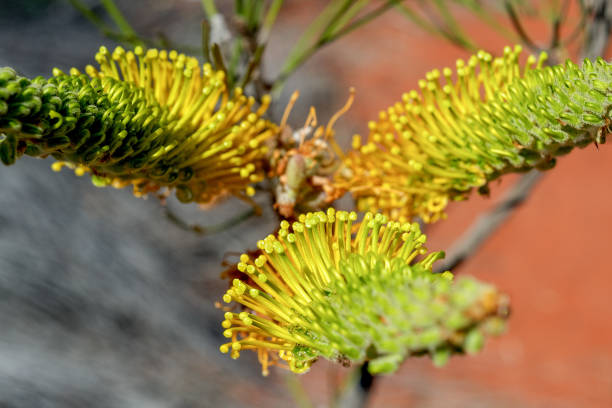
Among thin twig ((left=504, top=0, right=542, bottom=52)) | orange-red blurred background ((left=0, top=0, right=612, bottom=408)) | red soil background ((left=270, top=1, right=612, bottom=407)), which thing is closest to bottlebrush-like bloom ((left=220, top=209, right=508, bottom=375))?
thin twig ((left=504, top=0, right=542, bottom=52))

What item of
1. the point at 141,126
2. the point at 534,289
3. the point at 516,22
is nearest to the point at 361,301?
the point at 141,126

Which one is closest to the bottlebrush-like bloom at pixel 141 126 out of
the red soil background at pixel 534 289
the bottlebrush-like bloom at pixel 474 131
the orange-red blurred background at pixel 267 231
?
the bottlebrush-like bloom at pixel 474 131

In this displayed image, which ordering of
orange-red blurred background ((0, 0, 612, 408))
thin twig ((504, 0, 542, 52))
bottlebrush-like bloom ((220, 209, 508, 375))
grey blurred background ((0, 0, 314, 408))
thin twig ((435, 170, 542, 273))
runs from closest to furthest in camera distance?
1. bottlebrush-like bloom ((220, 209, 508, 375))
2. thin twig ((504, 0, 542, 52))
3. thin twig ((435, 170, 542, 273))
4. grey blurred background ((0, 0, 314, 408))
5. orange-red blurred background ((0, 0, 612, 408))

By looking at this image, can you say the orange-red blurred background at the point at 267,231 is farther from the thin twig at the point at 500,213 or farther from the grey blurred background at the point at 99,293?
the thin twig at the point at 500,213

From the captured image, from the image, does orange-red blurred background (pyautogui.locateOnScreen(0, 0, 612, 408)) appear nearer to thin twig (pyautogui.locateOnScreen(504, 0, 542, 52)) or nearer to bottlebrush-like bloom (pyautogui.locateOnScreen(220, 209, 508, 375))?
thin twig (pyautogui.locateOnScreen(504, 0, 542, 52))

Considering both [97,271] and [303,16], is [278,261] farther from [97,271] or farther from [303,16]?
[303,16]

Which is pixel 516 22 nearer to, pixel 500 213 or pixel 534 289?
pixel 500 213
